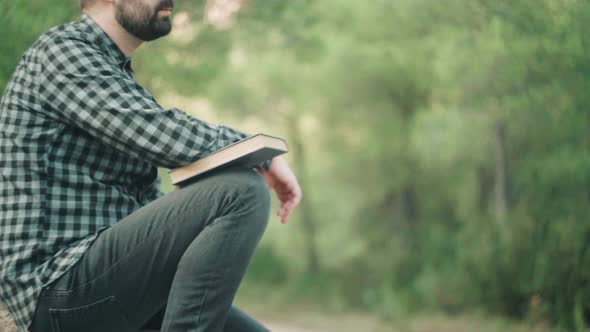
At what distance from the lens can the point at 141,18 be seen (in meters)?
1.48

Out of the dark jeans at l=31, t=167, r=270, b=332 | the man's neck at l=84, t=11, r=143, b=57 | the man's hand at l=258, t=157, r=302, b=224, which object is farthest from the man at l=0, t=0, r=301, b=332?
the man's hand at l=258, t=157, r=302, b=224

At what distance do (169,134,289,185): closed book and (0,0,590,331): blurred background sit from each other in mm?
1270

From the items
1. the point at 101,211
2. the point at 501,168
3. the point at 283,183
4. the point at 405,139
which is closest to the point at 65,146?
the point at 101,211

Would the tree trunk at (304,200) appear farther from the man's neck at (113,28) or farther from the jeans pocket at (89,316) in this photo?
the jeans pocket at (89,316)

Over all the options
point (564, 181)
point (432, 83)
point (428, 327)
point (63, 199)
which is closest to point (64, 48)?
point (63, 199)

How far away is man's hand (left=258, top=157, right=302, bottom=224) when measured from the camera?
1603mm

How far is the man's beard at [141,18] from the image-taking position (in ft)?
4.83

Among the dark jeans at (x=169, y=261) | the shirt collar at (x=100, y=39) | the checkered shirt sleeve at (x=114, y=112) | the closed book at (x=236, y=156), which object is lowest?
the dark jeans at (x=169, y=261)

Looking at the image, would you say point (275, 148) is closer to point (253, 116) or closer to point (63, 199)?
point (63, 199)

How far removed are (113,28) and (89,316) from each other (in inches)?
28.7

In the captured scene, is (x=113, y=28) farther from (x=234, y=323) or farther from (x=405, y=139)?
(x=405, y=139)

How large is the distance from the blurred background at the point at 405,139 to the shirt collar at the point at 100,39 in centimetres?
85

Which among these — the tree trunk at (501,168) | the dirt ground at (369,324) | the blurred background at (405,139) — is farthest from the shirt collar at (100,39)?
the tree trunk at (501,168)

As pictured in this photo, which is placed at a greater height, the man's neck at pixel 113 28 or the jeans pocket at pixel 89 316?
the man's neck at pixel 113 28
